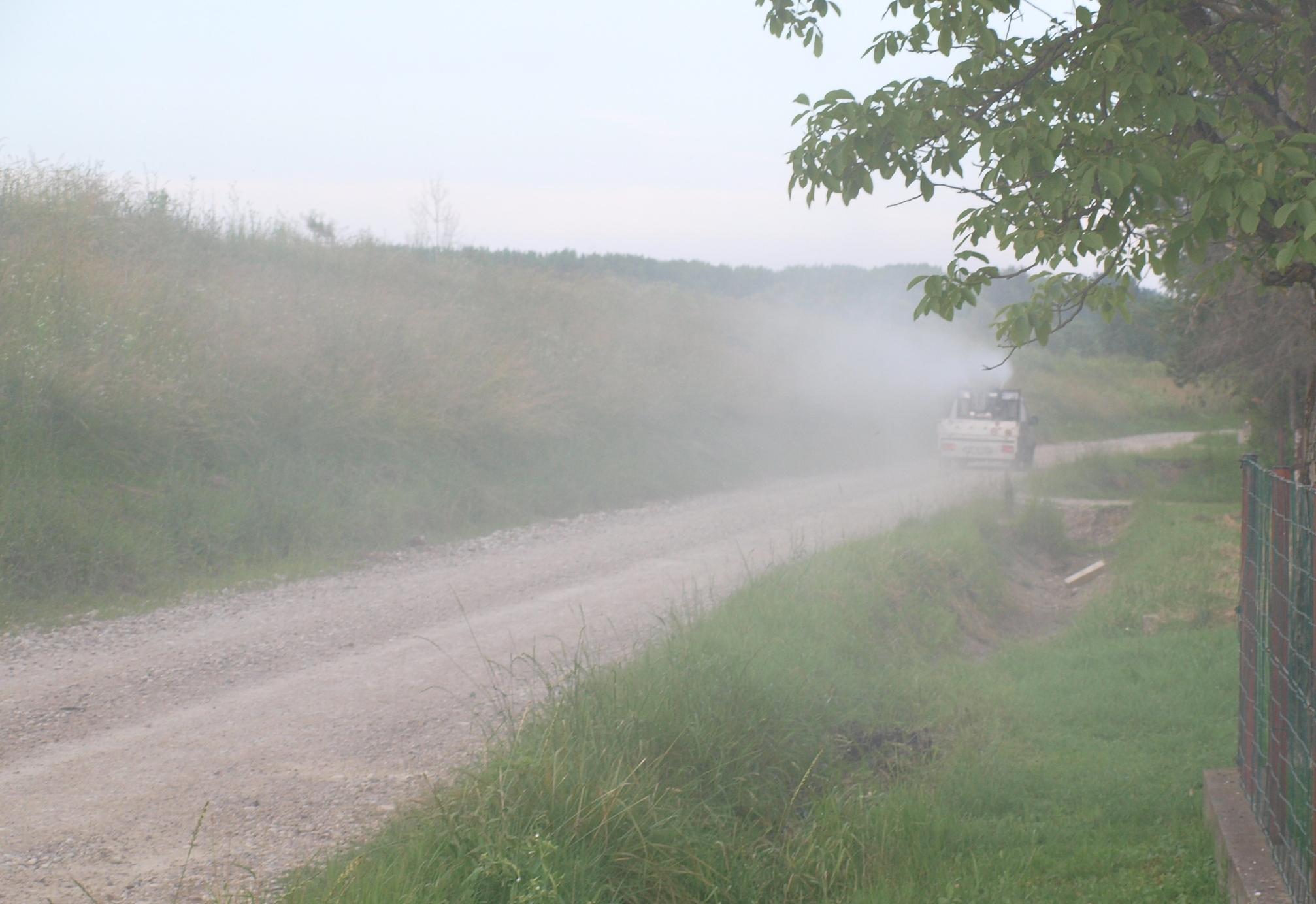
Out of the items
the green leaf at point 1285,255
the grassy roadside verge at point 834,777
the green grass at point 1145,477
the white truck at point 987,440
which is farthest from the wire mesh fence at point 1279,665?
the white truck at point 987,440

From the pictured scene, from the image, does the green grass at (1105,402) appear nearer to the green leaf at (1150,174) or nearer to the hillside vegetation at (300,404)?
the hillside vegetation at (300,404)

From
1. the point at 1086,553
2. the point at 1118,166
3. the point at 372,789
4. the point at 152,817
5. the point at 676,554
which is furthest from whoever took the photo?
the point at 1086,553

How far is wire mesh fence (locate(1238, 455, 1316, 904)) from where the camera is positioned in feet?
12.6

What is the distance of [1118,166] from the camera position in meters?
4.55

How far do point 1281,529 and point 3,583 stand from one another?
924 cm

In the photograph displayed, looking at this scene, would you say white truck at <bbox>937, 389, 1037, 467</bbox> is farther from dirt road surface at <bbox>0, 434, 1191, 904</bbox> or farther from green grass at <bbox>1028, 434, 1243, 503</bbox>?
dirt road surface at <bbox>0, 434, 1191, 904</bbox>

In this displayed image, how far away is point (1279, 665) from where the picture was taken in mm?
4266

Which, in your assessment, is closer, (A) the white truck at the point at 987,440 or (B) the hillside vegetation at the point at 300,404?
(B) the hillside vegetation at the point at 300,404

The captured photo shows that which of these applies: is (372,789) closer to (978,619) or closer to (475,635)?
(475,635)

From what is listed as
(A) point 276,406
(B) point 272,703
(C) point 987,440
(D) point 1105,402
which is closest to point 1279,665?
(B) point 272,703

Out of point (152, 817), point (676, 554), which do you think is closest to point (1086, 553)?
point (676, 554)

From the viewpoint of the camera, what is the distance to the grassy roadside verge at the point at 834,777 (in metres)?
4.41

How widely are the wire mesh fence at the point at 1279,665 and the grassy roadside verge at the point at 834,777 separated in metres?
0.48

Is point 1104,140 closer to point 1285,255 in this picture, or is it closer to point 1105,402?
point 1285,255
